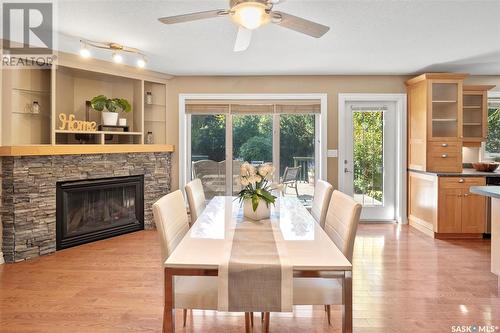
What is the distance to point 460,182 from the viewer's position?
4496mm

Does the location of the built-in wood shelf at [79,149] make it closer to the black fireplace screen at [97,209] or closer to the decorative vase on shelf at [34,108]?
the black fireplace screen at [97,209]

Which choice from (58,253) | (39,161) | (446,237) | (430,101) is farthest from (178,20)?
(446,237)

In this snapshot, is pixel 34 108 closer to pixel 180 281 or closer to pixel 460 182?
pixel 180 281

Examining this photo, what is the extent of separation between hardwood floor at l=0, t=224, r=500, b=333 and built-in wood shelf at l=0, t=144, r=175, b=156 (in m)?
1.16

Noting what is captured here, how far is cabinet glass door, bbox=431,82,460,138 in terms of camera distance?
4812mm

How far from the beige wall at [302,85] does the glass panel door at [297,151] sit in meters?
0.33

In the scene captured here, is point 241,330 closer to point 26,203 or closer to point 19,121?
point 26,203

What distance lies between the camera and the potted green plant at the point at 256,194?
2.38 meters

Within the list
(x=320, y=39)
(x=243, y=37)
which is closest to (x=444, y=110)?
(x=320, y=39)

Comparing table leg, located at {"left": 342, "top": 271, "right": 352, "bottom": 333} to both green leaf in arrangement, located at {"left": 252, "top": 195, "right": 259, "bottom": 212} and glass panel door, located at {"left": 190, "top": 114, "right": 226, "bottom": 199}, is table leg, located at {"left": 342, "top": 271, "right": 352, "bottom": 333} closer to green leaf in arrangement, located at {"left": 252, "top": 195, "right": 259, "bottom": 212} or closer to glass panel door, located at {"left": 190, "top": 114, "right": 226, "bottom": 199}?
green leaf in arrangement, located at {"left": 252, "top": 195, "right": 259, "bottom": 212}

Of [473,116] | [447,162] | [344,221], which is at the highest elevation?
[473,116]

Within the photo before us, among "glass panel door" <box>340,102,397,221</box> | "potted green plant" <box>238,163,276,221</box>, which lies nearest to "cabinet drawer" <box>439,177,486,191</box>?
"glass panel door" <box>340,102,397,221</box>

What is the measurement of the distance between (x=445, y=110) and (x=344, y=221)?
12.9ft

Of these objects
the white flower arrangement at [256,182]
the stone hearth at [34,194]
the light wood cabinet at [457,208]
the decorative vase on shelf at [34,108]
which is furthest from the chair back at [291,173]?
the decorative vase on shelf at [34,108]
